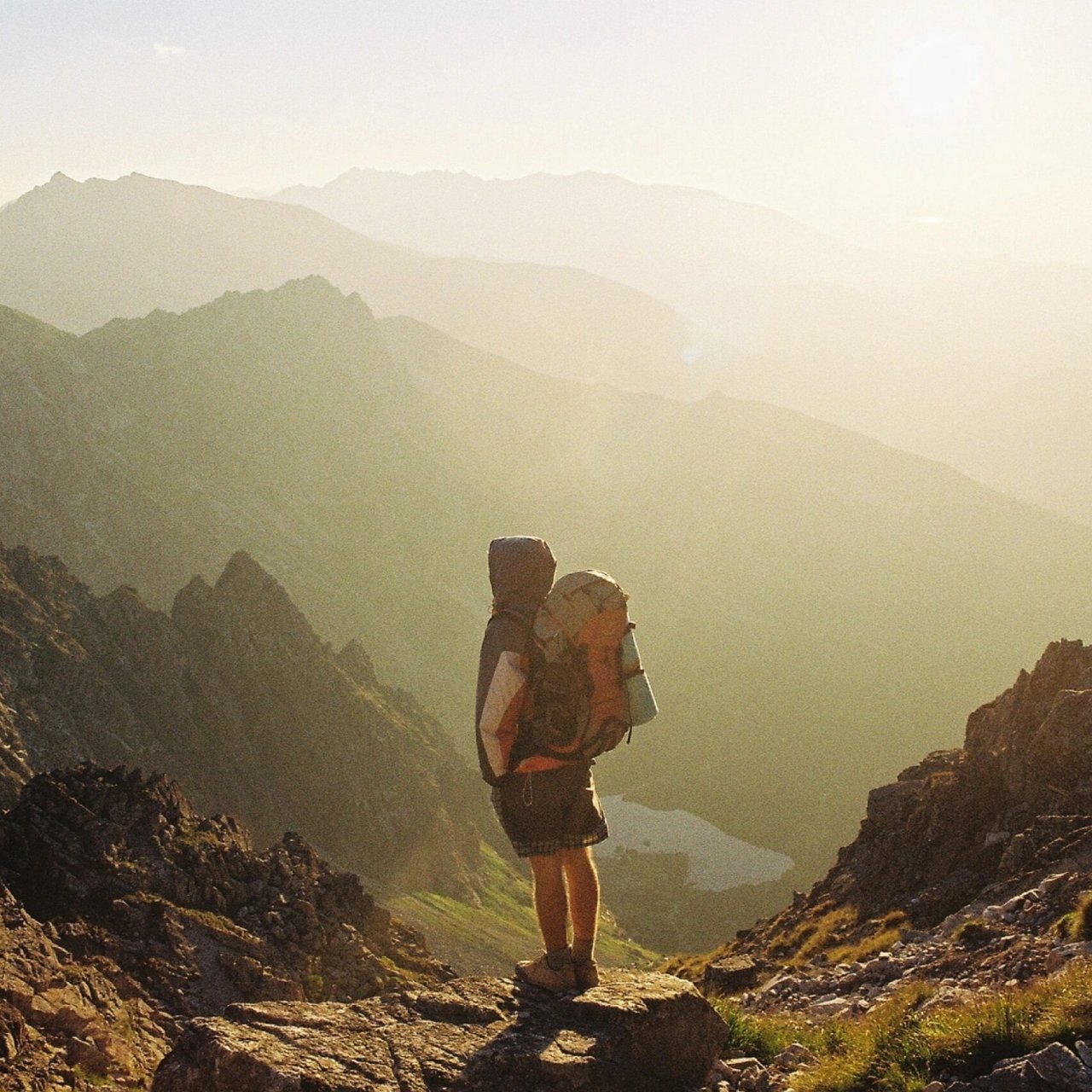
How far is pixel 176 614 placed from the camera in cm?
10281

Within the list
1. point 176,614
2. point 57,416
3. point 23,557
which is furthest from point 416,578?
point 23,557

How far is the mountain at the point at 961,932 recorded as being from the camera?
6969mm

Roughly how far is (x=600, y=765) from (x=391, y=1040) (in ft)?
503

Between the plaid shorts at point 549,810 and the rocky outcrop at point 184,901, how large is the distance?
10.7 meters

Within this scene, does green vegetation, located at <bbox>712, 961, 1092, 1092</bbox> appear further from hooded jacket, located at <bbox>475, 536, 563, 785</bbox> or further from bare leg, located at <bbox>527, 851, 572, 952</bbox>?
hooded jacket, located at <bbox>475, 536, 563, 785</bbox>

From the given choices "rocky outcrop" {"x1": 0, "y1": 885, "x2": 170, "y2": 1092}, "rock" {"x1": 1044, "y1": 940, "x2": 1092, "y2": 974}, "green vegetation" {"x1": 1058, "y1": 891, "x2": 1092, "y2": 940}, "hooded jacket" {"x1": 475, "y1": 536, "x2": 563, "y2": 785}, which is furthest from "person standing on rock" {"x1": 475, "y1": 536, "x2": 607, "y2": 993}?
"green vegetation" {"x1": 1058, "y1": 891, "x2": 1092, "y2": 940}

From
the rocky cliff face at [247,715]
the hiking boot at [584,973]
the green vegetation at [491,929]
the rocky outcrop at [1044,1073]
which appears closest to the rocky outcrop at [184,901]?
the hiking boot at [584,973]

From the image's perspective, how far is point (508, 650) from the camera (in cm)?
822

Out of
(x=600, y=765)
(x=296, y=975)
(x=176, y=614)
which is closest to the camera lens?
(x=296, y=975)

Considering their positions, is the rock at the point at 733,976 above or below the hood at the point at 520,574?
below

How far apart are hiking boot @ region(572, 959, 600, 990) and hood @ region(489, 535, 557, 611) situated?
3.23 metres

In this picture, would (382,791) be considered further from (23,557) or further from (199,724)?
(23,557)

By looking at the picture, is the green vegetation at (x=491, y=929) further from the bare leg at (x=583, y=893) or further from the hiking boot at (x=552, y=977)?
the bare leg at (x=583, y=893)

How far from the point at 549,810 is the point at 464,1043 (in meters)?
1.86
